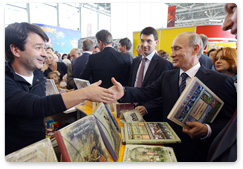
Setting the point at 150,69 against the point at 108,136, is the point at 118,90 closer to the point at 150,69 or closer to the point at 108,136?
the point at 108,136

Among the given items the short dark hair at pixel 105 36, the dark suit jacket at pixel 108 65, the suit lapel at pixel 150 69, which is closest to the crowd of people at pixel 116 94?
the suit lapel at pixel 150 69

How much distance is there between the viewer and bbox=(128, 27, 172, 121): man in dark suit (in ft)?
6.28

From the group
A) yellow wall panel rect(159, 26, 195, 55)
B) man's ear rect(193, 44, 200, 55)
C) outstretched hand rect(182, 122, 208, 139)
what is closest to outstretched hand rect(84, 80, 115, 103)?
outstretched hand rect(182, 122, 208, 139)

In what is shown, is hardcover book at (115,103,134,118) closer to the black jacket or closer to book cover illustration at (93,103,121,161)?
book cover illustration at (93,103,121,161)

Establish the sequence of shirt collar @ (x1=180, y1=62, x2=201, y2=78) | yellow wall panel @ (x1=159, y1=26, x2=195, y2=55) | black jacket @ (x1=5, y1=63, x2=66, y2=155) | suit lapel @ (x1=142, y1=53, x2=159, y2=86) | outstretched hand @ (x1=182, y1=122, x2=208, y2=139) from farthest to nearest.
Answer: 1. yellow wall panel @ (x1=159, y1=26, x2=195, y2=55)
2. suit lapel @ (x1=142, y1=53, x2=159, y2=86)
3. shirt collar @ (x1=180, y1=62, x2=201, y2=78)
4. outstretched hand @ (x1=182, y1=122, x2=208, y2=139)
5. black jacket @ (x1=5, y1=63, x2=66, y2=155)

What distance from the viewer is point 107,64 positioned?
273 cm

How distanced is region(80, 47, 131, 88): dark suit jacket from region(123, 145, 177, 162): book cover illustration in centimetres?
177

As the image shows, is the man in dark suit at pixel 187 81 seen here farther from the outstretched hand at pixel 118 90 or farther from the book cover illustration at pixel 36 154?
the book cover illustration at pixel 36 154

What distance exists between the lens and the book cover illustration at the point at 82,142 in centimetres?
84

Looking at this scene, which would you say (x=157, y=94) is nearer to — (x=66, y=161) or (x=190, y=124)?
(x=190, y=124)

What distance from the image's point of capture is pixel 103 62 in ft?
8.95

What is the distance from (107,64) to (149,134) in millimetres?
1721

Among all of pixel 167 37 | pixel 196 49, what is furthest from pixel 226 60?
pixel 167 37

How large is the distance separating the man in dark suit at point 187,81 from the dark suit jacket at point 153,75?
0.20m
